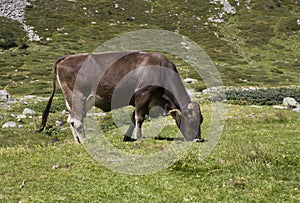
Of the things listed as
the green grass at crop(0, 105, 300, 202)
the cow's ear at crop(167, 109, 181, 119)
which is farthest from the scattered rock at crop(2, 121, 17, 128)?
the cow's ear at crop(167, 109, 181, 119)

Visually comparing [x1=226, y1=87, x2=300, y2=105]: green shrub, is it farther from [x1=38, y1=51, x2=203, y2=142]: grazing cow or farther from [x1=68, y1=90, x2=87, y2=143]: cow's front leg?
[x1=68, y1=90, x2=87, y2=143]: cow's front leg

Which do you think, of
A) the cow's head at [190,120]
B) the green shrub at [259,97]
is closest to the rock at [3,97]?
the green shrub at [259,97]

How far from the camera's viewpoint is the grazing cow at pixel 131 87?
45.1 feet

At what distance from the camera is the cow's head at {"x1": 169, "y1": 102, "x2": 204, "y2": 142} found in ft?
44.8

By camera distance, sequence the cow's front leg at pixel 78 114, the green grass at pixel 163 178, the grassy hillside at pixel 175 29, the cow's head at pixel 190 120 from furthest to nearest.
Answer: the grassy hillside at pixel 175 29, the cow's front leg at pixel 78 114, the cow's head at pixel 190 120, the green grass at pixel 163 178

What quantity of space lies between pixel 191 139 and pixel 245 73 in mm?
65414

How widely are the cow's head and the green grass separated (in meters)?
1.25

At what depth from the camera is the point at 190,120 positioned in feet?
44.9

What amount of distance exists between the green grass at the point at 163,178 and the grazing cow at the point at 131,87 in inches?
62.4

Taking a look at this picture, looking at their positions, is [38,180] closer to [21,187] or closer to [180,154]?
[21,187]

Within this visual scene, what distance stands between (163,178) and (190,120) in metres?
4.46

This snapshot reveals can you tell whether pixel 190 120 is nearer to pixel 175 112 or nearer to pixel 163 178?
pixel 175 112

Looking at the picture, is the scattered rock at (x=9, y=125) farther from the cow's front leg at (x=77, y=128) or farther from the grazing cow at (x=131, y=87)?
the grazing cow at (x=131, y=87)

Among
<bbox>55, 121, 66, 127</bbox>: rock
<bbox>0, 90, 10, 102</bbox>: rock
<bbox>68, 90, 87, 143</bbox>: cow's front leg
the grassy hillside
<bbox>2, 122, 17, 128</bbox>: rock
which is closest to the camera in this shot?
<bbox>68, 90, 87, 143</bbox>: cow's front leg
